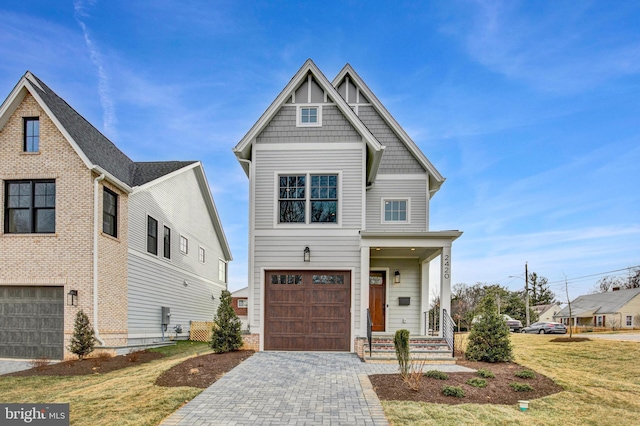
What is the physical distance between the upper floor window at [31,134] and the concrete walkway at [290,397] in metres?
10.1

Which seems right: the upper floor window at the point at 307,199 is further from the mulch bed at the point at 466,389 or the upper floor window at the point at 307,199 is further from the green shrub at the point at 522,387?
the green shrub at the point at 522,387

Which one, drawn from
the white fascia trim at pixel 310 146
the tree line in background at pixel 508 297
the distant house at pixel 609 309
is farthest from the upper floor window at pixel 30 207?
the distant house at pixel 609 309

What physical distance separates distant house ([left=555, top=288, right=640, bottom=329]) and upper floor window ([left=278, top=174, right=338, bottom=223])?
130 feet

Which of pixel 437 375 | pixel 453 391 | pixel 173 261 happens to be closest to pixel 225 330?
pixel 437 375

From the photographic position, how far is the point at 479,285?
162ft

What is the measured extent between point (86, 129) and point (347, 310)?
38.5 feet

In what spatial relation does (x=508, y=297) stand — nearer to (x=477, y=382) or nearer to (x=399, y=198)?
(x=399, y=198)

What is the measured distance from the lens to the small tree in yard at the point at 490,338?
10.3 metres

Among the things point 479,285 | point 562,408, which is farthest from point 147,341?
point 479,285

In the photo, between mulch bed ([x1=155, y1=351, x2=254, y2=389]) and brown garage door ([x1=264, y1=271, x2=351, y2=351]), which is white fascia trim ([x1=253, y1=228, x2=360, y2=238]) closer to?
brown garage door ([x1=264, y1=271, x2=351, y2=351])

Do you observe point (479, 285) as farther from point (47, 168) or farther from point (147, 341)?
point (47, 168)

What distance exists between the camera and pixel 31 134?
12859mm

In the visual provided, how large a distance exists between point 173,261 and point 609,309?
42.9m

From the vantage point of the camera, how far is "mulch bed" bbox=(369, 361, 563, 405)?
6.87m
